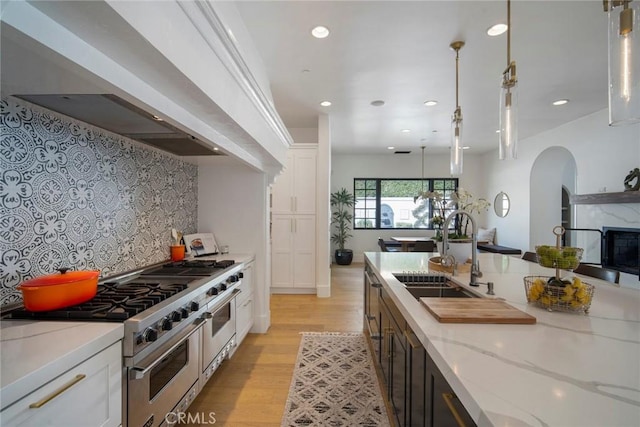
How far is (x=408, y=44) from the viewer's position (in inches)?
98.1

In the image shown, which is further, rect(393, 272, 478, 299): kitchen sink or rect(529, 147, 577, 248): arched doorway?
rect(529, 147, 577, 248): arched doorway

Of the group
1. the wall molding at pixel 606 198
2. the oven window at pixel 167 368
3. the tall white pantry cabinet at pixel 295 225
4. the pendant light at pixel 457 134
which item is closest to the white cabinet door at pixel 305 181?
the tall white pantry cabinet at pixel 295 225

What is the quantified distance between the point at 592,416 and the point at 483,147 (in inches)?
299

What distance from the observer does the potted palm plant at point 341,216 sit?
25.3 ft

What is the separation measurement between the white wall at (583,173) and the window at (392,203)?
6.03 ft

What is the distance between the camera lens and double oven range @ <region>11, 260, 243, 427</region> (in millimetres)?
1186

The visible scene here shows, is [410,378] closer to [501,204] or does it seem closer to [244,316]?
[244,316]

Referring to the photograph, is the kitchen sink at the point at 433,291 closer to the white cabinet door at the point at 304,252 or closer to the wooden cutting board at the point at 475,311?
the wooden cutting board at the point at 475,311

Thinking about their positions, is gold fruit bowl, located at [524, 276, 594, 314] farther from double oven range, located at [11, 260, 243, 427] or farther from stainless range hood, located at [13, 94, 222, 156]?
stainless range hood, located at [13, 94, 222, 156]

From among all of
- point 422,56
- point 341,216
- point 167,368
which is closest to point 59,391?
point 167,368

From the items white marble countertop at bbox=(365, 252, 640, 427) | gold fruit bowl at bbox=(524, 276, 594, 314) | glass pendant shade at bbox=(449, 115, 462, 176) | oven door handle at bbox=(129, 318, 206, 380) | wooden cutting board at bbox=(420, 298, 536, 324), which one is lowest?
oven door handle at bbox=(129, 318, 206, 380)

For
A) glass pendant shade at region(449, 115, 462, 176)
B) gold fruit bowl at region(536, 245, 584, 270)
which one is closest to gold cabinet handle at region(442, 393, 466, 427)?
gold fruit bowl at region(536, 245, 584, 270)

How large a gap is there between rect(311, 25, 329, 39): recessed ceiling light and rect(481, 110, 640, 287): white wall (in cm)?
433

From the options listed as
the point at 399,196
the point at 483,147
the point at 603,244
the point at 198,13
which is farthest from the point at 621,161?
the point at 198,13
